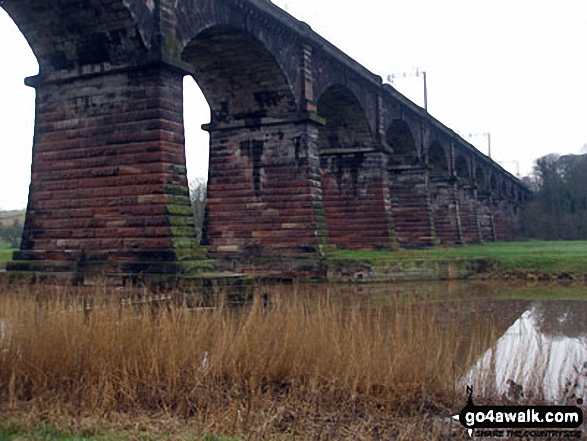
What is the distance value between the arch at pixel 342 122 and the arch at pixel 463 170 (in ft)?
72.5

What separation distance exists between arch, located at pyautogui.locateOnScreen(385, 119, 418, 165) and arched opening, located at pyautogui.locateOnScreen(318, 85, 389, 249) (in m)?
5.41

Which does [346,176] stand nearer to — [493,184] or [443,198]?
[443,198]

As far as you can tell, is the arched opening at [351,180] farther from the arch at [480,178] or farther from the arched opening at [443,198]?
the arch at [480,178]

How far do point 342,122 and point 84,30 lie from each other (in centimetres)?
1607

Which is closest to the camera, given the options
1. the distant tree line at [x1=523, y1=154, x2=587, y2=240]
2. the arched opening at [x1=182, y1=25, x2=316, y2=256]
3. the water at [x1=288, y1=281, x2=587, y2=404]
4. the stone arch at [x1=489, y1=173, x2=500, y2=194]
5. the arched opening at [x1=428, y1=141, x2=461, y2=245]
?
the water at [x1=288, y1=281, x2=587, y2=404]

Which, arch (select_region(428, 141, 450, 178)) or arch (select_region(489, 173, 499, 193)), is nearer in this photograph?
arch (select_region(428, 141, 450, 178))

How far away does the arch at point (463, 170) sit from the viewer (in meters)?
49.3

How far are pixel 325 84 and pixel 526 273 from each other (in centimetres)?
988

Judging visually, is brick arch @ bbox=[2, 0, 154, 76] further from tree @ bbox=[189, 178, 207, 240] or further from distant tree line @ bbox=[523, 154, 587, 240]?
distant tree line @ bbox=[523, 154, 587, 240]

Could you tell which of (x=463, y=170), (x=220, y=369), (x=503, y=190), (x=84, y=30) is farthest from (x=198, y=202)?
(x=220, y=369)

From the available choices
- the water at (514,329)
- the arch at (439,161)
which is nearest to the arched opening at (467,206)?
the arch at (439,161)

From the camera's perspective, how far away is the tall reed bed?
17.4ft

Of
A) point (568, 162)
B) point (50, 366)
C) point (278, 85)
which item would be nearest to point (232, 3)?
point (278, 85)

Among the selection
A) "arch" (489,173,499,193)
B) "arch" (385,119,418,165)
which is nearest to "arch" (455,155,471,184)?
"arch" (489,173,499,193)
